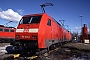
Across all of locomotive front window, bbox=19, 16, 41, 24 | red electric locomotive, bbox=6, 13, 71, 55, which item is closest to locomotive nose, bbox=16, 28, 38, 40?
red electric locomotive, bbox=6, 13, 71, 55

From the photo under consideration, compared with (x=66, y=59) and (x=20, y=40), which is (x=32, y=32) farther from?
(x=66, y=59)

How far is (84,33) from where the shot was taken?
113 feet

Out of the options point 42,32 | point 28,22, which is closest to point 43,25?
point 42,32

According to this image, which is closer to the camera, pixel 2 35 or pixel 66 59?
pixel 66 59

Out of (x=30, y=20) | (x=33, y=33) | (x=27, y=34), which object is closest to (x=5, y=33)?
(x=30, y=20)

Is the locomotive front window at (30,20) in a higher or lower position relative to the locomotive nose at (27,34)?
higher

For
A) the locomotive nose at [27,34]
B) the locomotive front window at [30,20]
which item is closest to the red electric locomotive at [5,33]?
the locomotive front window at [30,20]

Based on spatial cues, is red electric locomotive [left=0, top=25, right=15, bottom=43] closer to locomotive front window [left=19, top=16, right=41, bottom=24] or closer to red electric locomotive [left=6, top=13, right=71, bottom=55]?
locomotive front window [left=19, top=16, right=41, bottom=24]

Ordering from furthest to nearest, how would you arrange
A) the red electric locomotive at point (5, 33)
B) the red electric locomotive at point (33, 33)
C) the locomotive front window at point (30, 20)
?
1. the red electric locomotive at point (5, 33)
2. the locomotive front window at point (30, 20)
3. the red electric locomotive at point (33, 33)

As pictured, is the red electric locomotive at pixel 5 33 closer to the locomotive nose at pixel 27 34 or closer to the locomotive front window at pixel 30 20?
the locomotive front window at pixel 30 20

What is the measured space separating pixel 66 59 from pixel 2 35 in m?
19.5

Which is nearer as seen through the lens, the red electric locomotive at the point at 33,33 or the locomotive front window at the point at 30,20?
the red electric locomotive at the point at 33,33

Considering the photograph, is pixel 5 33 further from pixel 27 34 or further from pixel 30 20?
pixel 27 34

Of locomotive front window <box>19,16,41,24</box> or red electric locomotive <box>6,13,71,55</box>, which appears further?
locomotive front window <box>19,16,41,24</box>
